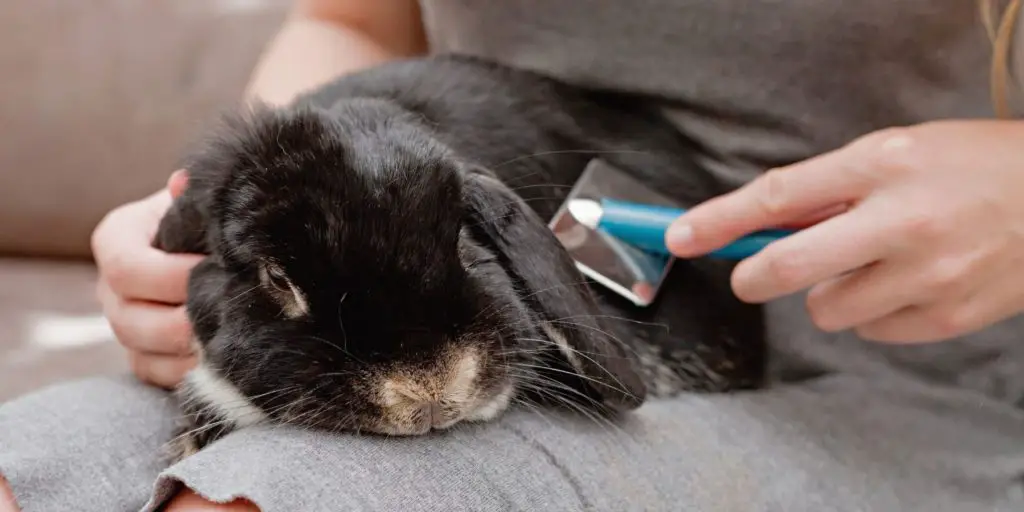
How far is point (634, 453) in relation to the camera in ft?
2.33

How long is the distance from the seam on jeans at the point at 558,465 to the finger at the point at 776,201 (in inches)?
9.1

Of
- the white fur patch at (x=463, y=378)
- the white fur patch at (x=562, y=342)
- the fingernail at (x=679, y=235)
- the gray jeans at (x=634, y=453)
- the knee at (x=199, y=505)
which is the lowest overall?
the gray jeans at (x=634, y=453)

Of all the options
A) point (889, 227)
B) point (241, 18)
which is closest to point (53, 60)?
point (241, 18)

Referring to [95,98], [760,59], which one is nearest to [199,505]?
[760,59]

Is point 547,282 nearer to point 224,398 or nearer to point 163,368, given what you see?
point 224,398

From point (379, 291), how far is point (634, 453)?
0.25 m

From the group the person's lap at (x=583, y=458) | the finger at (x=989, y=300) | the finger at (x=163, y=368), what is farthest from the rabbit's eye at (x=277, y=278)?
the finger at (x=989, y=300)

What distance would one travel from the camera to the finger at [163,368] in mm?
840

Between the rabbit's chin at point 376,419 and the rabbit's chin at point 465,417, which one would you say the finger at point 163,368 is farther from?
the rabbit's chin at point 465,417

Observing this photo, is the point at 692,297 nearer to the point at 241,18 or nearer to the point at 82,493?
the point at 82,493

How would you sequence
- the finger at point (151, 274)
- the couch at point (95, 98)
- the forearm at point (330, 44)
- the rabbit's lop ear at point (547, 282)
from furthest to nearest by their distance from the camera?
the couch at point (95, 98) → the forearm at point (330, 44) → the finger at point (151, 274) → the rabbit's lop ear at point (547, 282)

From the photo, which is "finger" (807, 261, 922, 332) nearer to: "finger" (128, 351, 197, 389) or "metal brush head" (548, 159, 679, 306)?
"metal brush head" (548, 159, 679, 306)

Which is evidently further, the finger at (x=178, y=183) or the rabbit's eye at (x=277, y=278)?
the finger at (x=178, y=183)

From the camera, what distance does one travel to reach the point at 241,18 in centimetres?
158
